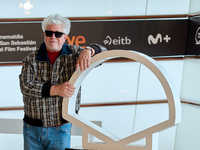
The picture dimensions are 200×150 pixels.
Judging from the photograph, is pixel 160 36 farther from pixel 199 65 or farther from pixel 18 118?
pixel 18 118

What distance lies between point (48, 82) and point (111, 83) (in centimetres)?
164

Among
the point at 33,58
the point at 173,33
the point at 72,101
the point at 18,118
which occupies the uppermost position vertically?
the point at 173,33

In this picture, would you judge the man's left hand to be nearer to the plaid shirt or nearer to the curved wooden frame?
the curved wooden frame

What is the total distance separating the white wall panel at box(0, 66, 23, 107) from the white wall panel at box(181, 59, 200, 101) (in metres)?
2.05

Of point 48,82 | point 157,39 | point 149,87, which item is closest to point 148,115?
point 149,87

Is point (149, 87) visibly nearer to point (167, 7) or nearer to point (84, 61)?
point (167, 7)

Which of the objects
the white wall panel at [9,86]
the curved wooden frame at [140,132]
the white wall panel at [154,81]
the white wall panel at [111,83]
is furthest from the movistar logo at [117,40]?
the curved wooden frame at [140,132]

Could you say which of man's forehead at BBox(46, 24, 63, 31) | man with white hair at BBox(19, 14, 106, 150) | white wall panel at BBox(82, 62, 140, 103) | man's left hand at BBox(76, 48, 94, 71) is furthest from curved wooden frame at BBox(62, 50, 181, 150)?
white wall panel at BBox(82, 62, 140, 103)

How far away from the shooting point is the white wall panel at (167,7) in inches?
121

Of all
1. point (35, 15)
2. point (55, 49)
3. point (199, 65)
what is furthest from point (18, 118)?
point (199, 65)

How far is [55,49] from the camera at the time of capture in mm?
1521

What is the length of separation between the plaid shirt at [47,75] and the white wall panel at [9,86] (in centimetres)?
140

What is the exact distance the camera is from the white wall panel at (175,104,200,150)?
3.24m

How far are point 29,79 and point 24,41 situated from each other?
146 centimetres
